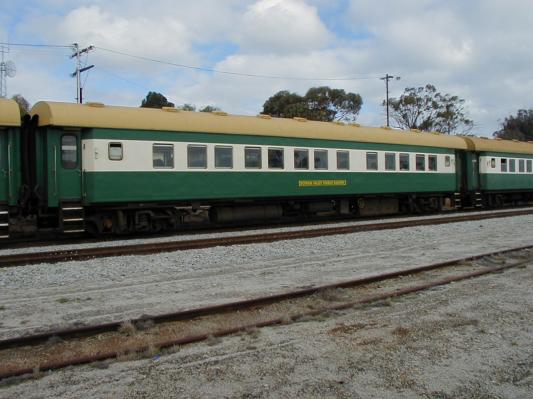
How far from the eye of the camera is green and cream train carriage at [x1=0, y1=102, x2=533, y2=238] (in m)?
13.2

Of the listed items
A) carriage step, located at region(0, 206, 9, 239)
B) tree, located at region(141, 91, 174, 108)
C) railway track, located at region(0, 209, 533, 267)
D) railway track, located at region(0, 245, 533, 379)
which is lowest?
railway track, located at region(0, 245, 533, 379)

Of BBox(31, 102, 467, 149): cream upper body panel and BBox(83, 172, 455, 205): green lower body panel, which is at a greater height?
BBox(31, 102, 467, 149): cream upper body panel

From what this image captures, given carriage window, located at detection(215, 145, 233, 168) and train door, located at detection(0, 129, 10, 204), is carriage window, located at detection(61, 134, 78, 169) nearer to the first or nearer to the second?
train door, located at detection(0, 129, 10, 204)

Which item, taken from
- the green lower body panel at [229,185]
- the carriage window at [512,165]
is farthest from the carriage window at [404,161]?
the carriage window at [512,165]

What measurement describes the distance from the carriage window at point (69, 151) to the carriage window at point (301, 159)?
723 cm

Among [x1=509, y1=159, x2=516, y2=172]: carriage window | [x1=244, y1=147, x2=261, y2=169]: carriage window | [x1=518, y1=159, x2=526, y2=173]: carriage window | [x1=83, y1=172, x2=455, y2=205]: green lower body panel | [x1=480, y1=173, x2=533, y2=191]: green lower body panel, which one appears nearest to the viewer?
[x1=83, y1=172, x2=455, y2=205]: green lower body panel

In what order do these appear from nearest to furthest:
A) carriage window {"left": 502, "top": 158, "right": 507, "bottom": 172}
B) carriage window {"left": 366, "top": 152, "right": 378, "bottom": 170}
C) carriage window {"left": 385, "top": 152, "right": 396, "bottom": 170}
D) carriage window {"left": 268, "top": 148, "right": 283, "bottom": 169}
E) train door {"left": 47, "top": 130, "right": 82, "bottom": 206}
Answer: train door {"left": 47, "top": 130, "right": 82, "bottom": 206}, carriage window {"left": 268, "top": 148, "right": 283, "bottom": 169}, carriage window {"left": 366, "top": 152, "right": 378, "bottom": 170}, carriage window {"left": 385, "top": 152, "right": 396, "bottom": 170}, carriage window {"left": 502, "top": 158, "right": 507, "bottom": 172}

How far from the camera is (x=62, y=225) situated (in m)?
13.0

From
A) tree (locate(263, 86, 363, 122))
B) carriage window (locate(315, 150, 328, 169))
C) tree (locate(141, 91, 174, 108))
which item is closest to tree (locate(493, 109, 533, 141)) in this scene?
tree (locate(263, 86, 363, 122))

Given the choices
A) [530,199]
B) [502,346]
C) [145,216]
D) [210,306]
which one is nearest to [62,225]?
[145,216]

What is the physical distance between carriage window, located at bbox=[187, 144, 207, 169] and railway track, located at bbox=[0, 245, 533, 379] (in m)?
8.05

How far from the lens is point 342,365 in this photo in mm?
4734

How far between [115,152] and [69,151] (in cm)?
115

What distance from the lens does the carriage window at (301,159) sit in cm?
1758
